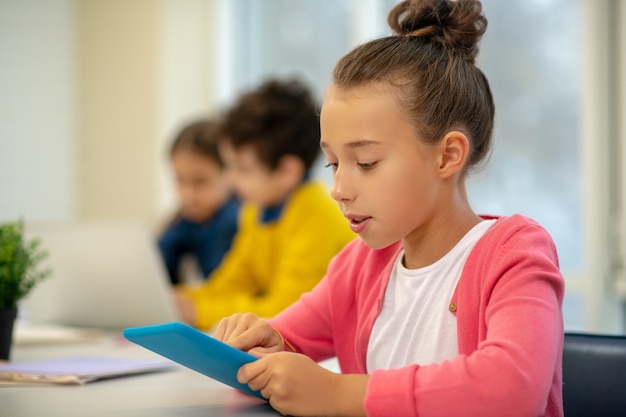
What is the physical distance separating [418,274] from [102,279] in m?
1.05

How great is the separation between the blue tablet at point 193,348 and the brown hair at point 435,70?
36 centimetres

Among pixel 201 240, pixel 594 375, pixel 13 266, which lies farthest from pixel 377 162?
pixel 201 240

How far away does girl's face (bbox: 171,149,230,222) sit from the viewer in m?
2.62

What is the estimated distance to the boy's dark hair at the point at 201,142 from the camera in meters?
2.60

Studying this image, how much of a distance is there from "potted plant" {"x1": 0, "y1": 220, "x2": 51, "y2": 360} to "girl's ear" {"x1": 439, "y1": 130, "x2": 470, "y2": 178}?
2.50 ft

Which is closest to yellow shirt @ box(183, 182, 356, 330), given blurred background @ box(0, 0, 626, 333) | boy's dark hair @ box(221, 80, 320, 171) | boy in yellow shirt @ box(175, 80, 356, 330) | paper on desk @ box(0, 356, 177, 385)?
boy in yellow shirt @ box(175, 80, 356, 330)

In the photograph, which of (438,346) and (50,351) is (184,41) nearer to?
(50,351)

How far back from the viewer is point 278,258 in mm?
2188

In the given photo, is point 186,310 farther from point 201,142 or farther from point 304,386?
point 304,386

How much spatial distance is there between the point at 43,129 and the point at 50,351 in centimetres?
261

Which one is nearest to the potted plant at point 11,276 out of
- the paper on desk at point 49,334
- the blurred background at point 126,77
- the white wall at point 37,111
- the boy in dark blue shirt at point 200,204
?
the paper on desk at point 49,334

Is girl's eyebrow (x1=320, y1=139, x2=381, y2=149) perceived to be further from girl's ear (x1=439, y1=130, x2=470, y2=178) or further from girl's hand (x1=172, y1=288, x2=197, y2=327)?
girl's hand (x1=172, y1=288, x2=197, y2=327)

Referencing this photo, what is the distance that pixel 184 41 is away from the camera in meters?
3.87

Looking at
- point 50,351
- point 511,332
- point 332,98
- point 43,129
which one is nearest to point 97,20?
point 43,129
